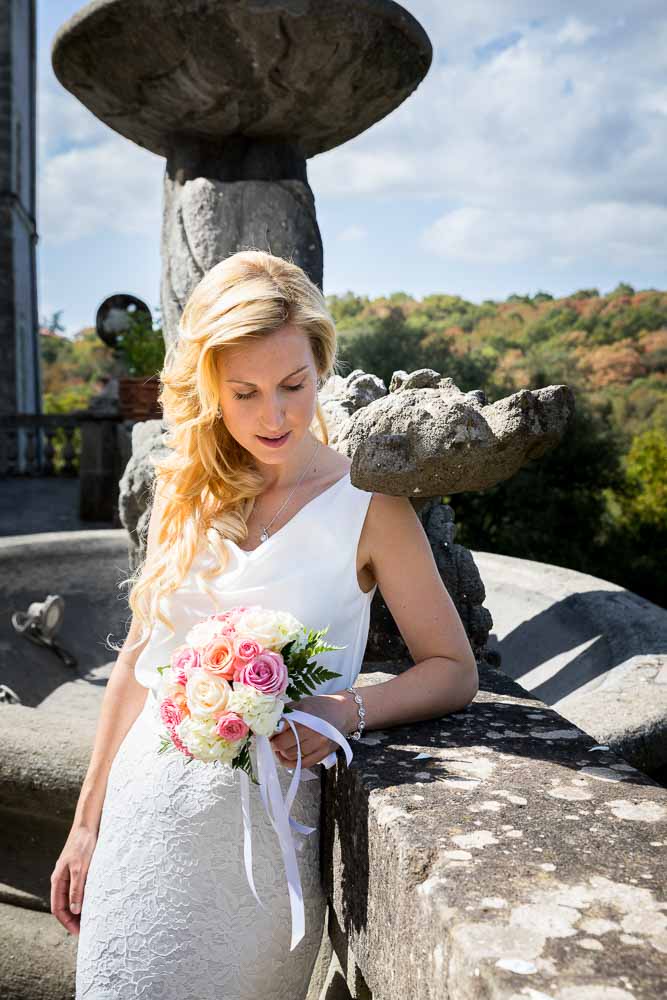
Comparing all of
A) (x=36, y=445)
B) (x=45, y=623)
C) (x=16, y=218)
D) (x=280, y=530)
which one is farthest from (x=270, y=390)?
(x=16, y=218)

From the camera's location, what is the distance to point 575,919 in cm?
108

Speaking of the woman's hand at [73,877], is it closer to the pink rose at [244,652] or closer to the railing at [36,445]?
the pink rose at [244,652]

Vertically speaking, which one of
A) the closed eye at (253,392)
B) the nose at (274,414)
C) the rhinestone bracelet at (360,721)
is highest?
the closed eye at (253,392)

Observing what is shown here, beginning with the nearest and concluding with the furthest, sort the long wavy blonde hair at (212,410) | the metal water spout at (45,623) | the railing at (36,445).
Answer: the long wavy blonde hair at (212,410), the metal water spout at (45,623), the railing at (36,445)

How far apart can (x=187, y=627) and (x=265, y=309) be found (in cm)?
70

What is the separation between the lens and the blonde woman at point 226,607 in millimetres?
1570

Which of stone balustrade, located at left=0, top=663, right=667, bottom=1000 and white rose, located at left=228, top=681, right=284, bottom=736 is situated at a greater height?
white rose, located at left=228, top=681, right=284, bottom=736

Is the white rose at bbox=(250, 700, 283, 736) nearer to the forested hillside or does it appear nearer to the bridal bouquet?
the bridal bouquet

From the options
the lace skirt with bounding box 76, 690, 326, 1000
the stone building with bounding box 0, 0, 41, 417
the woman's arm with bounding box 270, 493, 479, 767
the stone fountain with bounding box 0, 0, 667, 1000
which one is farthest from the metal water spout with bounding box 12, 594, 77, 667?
the stone building with bounding box 0, 0, 41, 417

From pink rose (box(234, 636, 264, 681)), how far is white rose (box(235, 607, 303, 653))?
0.04ft

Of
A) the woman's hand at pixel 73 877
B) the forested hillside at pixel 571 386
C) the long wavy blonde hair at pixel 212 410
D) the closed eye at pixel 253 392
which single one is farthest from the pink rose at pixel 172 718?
the forested hillside at pixel 571 386

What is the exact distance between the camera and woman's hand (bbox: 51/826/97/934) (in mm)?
1873

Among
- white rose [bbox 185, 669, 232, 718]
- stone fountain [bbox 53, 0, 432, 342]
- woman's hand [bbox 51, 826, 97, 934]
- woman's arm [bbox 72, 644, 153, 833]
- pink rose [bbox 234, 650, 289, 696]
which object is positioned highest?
stone fountain [bbox 53, 0, 432, 342]

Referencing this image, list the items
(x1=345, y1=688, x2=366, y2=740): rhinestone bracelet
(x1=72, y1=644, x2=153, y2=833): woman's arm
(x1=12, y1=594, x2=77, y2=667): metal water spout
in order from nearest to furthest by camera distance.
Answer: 1. (x1=345, y1=688, x2=366, y2=740): rhinestone bracelet
2. (x1=72, y1=644, x2=153, y2=833): woman's arm
3. (x1=12, y1=594, x2=77, y2=667): metal water spout
